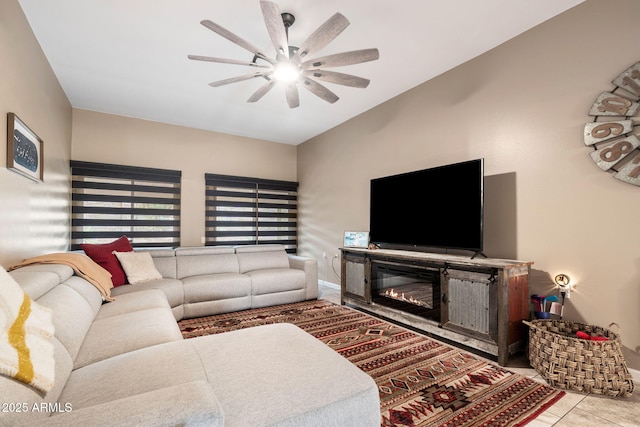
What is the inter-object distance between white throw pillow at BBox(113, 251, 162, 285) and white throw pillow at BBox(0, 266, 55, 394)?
6.97 ft

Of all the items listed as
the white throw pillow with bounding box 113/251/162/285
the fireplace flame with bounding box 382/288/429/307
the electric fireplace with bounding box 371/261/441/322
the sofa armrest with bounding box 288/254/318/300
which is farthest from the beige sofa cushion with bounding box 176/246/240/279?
the fireplace flame with bounding box 382/288/429/307

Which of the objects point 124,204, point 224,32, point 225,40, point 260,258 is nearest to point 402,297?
point 260,258

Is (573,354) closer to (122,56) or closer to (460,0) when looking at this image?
(460,0)

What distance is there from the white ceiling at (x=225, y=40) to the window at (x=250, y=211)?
1684 millimetres

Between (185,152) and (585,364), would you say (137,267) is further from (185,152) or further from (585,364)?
(585,364)

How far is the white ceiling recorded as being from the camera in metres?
2.30

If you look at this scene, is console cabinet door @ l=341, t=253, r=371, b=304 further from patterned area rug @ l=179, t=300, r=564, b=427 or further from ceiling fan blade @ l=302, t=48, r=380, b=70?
ceiling fan blade @ l=302, t=48, r=380, b=70

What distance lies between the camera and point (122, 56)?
9.80ft

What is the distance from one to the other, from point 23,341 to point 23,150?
2.01 m

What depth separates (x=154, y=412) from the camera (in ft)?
2.51

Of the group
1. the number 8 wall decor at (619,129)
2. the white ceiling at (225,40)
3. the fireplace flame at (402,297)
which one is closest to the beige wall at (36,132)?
the white ceiling at (225,40)

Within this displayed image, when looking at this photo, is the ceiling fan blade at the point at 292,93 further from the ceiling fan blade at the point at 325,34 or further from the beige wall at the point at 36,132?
the beige wall at the point at 36,132

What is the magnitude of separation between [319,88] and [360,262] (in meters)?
2.05

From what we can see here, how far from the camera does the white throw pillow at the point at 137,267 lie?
10.4 ft
